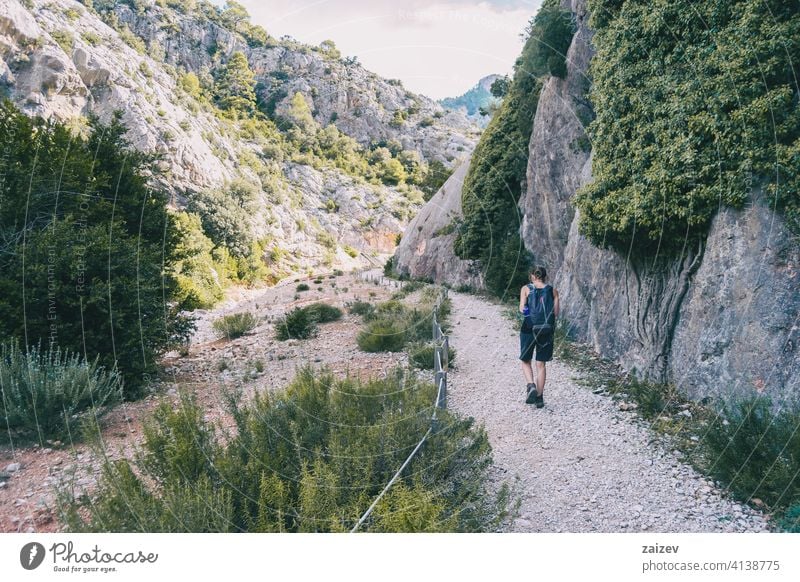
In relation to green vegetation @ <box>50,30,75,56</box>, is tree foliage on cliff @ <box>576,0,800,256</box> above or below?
below

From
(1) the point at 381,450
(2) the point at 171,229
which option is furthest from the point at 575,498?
(2) the point at 171,229

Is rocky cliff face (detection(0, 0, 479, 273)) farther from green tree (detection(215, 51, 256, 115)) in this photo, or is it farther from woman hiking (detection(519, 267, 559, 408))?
woman hiking (detection(519, 267, 559, 408))

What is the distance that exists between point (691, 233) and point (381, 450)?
4.83 metres

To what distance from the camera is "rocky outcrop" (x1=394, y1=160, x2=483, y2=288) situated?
54.3 feet

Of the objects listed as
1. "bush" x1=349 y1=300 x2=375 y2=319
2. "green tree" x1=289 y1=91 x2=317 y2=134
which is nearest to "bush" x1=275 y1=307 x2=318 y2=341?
"bush" x1=349 y1=300 x2=375 y2=319

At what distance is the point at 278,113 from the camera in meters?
5.79

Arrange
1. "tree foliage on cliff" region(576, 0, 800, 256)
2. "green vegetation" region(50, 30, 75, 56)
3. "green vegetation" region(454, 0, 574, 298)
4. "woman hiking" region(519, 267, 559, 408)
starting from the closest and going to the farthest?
"tree foliage on cliff" region(576, 0, 800, 256) < "woman hiking" region(519, 267, 559, 408) < "green vegetation" region(454, 0, 574, 298) < "green vegetation" region(50, 30, 75, 56)

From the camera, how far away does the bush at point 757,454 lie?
2.65 metres

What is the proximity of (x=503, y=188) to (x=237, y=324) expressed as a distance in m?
12.5

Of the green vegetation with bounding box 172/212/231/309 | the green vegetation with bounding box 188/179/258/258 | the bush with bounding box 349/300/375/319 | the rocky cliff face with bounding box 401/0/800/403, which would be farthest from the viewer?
the green vegetation with bounding box 188/179/258/258

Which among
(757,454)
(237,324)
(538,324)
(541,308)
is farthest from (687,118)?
(237,324)

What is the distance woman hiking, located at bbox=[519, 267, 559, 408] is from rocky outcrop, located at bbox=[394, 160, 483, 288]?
10.4 meters
